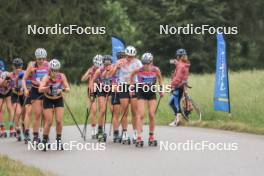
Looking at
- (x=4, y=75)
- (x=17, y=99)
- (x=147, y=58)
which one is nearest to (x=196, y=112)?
(x=17, y=99)

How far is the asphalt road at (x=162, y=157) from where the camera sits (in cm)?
1233

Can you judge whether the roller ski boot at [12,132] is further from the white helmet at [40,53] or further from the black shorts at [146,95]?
the black shorts at [146,95]

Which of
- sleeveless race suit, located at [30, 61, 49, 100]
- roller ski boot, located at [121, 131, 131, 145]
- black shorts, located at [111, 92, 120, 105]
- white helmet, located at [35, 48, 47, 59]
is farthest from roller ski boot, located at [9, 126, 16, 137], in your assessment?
white helmet, located at [35, 48, 47, 59]

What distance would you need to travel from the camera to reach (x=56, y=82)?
50.2ft

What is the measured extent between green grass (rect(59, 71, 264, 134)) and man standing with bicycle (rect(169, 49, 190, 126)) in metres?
0.56

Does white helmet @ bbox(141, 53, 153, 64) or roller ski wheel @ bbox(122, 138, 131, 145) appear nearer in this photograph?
white helmet @ bbox(141, 53, 153, 64)

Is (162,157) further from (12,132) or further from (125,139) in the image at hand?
(12,132)

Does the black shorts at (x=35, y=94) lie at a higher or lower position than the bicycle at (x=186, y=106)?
higher

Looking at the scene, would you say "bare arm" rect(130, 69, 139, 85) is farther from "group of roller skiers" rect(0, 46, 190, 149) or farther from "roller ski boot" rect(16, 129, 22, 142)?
"roller ski boot" rect(16, 129, 22, 142)

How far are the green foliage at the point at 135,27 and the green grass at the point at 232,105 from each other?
357 inches

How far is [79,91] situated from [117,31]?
61.9 ft

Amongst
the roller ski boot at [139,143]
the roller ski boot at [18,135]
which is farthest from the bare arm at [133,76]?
the roller ski boot at [18,135]

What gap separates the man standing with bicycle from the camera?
68.1ft

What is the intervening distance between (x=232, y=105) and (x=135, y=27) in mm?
33907
